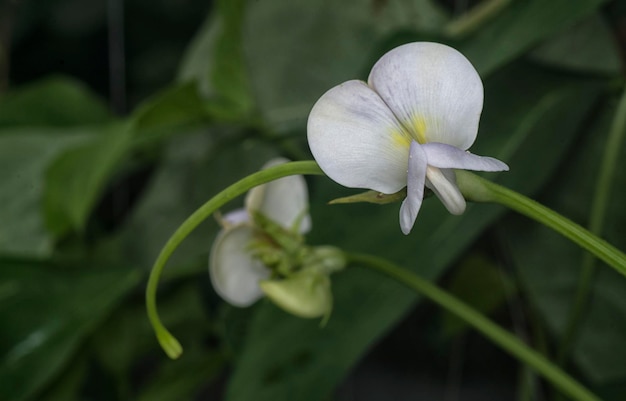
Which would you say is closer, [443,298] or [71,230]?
[443,298]

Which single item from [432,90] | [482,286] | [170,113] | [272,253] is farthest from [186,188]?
[432,90]

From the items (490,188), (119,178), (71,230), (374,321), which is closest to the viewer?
(490,188)

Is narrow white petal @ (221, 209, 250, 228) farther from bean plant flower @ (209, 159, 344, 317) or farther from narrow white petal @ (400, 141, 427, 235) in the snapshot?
narrow white petal @ (400, 141, 427, 235)

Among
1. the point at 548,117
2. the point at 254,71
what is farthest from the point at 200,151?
the point at 548,117

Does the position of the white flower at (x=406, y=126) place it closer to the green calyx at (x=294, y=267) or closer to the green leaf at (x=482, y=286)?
the green calyx at (x=294, y=267)

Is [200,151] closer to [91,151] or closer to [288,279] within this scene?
[91,151]

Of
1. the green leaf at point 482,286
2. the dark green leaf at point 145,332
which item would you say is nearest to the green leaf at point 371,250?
the green leaf at point 482,286
